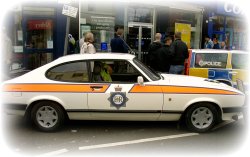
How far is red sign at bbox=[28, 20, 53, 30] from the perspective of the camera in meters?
11.0

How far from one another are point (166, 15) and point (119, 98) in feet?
29.8

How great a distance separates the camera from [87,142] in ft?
17.1

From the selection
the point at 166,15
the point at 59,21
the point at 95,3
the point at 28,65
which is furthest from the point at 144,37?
the point at 28,65

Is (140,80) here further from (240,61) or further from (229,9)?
(229,9)

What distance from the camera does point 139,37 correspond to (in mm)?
13102

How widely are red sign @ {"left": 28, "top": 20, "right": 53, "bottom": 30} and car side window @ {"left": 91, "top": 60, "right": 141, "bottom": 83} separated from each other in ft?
19.6

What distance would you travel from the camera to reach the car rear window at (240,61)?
8008 mm

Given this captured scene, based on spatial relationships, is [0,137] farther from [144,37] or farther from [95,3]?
[144,37]

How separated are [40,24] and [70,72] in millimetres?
6042

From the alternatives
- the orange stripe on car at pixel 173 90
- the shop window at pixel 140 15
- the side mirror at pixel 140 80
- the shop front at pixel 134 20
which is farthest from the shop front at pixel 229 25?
the side mirror at pixel 140 80

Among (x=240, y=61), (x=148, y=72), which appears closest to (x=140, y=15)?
(x=240, y=61)

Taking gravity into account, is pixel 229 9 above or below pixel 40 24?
above

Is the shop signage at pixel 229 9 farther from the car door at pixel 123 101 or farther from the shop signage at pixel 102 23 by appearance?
the car door at pixel 123 101

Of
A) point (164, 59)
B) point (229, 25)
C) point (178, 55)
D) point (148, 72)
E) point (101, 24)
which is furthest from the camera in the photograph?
point (229, 25)
